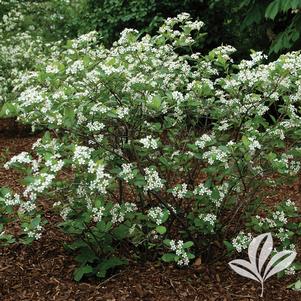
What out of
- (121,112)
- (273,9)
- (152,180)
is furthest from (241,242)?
(273,9)

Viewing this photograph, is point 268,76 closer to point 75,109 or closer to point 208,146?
point 208,146

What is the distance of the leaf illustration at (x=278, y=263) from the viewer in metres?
3.29

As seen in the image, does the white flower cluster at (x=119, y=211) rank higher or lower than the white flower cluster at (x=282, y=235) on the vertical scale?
higher

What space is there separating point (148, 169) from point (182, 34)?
3.59ft

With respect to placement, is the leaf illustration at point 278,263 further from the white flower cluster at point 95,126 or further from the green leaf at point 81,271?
the white flower cluster at point 95,126

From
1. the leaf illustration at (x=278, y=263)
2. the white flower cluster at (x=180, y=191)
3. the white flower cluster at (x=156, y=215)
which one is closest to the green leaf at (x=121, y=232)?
the white flower cluster at (x=156, y=215)

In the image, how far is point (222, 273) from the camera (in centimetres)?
346

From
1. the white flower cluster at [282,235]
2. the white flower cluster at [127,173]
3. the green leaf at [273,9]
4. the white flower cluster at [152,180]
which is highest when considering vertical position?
the green leaf at [273,9]

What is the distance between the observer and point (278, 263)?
131 inches

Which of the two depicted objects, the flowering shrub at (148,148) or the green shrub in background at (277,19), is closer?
the flowering shrub at (148,148)

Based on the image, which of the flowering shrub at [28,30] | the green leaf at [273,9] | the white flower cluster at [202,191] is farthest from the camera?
the flowering shrub at [28,30]

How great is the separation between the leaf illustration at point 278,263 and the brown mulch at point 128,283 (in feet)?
0.32

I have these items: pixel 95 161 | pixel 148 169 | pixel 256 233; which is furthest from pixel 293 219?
pixel 95 161

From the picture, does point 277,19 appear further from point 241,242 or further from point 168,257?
point 168,257
